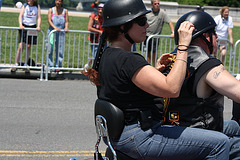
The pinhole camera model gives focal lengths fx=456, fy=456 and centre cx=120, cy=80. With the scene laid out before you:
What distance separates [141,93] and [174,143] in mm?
399

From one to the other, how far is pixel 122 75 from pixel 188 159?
0.70 metres

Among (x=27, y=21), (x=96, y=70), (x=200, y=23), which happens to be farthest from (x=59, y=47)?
(x=200, y=23)

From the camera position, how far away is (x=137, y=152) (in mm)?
2979

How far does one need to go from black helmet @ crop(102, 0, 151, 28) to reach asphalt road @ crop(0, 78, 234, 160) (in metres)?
2.67

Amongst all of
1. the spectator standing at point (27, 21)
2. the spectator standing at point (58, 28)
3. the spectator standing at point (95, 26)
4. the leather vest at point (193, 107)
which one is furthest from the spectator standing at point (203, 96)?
the spectator standing at point (27, 21)

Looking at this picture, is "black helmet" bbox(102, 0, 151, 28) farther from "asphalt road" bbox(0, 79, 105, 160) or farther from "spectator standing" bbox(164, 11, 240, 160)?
"asphalt road" bbox(0, 79, 105, 160)

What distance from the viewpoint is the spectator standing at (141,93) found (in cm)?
291

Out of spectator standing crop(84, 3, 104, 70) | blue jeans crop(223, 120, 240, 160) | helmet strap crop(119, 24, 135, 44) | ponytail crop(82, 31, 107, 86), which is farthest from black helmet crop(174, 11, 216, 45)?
spectator standing crop(84, 3, 104, 70)

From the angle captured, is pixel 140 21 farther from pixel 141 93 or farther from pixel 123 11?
pixel 141 93

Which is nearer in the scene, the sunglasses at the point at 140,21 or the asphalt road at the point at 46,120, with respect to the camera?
the sunglasses at the point at 140,21

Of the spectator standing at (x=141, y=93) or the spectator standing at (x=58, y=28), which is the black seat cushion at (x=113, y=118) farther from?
the spectator standing at (x=58, y=28)

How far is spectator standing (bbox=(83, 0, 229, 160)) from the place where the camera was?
291 cm

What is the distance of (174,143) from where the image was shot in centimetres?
295

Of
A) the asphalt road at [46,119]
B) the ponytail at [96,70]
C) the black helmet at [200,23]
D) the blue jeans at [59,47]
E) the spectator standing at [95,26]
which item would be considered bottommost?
the asphalt road at [46,119]
